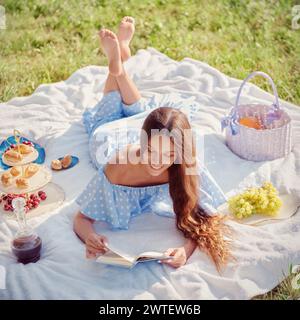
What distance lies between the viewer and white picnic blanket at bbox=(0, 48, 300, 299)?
2012 millimetres

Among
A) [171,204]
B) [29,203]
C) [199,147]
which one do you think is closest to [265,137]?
[199,147]

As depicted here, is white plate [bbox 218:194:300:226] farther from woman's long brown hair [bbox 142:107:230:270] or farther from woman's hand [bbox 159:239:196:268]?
woman's hand [bbox 159:239:196:268]

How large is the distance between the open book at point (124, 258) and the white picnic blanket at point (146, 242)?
0.06 meters

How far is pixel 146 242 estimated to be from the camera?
2186mm

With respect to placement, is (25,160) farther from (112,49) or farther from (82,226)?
(112,49)

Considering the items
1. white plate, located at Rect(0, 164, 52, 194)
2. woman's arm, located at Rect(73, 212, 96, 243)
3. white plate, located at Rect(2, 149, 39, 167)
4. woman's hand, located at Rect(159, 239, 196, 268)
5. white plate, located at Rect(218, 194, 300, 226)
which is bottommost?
white plate, located at Rect(218, 194, 300, 226)

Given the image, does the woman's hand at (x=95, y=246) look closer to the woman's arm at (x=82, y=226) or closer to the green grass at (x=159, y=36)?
the woman's arm at (x=82, y=226)

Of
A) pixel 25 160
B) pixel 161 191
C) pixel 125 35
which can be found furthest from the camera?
pixel 125 35

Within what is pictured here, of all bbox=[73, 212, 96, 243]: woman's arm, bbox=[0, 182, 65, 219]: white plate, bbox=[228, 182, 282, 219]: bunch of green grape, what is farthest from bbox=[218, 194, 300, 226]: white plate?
bbox=[0, 182, 65, 219]: white plate

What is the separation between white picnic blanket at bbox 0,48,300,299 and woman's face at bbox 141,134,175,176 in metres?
0.27

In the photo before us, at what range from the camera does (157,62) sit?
350cm

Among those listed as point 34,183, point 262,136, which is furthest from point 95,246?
point 262,136

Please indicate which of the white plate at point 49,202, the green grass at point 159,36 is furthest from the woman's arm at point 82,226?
the green grass at point 159,36

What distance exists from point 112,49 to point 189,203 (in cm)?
91
